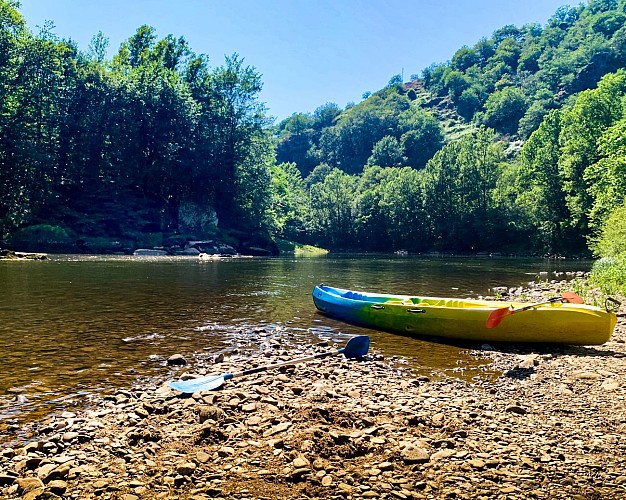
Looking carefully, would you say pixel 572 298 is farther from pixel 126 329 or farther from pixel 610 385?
pixel 126 329

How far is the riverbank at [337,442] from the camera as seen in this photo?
4691mm

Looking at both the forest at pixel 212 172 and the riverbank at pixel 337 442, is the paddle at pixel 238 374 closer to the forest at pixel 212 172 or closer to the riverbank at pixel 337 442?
the riverbank at pixel 337 442

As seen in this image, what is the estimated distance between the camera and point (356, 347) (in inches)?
412

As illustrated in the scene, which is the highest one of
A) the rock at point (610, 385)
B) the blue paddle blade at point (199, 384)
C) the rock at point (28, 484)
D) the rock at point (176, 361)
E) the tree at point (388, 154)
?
the tree at point (388, 154)

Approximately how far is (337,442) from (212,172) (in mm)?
72769

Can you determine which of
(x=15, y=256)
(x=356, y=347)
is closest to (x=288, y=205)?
(x=15, y=256)

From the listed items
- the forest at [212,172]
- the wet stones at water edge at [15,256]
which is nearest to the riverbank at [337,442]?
the forest at [212,172]

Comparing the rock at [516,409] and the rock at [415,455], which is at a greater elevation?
the rock at [415,455]

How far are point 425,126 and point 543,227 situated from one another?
345ft

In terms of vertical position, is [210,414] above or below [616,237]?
below

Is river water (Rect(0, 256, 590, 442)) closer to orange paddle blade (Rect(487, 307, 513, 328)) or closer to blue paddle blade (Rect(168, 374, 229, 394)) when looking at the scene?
orange paddle blade (Rect(487, 307, 513, 328))

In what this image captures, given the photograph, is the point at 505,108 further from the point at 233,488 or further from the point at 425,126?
the point at 233,488

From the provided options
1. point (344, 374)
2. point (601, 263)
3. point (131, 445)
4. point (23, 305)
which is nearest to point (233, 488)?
point (131, 445)

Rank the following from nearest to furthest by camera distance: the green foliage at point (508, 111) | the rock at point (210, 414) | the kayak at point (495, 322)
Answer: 1. the rock at point (210, 414)
2. the kayak at point (495, 322)
3. the green foliage at point (508, 111)
